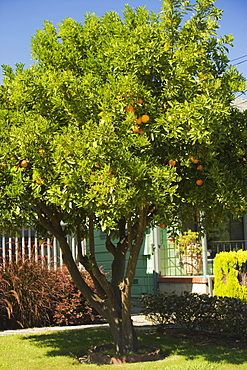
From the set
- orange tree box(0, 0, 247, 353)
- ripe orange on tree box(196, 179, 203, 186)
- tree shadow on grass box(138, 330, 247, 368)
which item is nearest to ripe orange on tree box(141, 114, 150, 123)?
orange tree box(0, 0, 247, 353)

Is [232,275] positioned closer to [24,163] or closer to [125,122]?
[125,122]

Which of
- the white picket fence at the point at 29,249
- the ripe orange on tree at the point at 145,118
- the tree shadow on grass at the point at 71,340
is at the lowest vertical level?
the tree shadow on grass at the point at 71,340

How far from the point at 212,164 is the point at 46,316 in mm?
6291

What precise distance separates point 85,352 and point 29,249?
13.2 ft

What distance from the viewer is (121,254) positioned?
25.3 ft

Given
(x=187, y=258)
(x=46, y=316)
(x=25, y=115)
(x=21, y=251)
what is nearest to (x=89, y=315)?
(x=46, y=316)

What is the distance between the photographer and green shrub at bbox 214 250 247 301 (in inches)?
432

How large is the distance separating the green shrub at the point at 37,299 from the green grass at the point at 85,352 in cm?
94

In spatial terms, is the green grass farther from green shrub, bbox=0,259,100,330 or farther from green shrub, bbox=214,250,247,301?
green shrub, bbox=214,250,247,301

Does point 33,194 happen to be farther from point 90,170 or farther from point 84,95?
point 84,95

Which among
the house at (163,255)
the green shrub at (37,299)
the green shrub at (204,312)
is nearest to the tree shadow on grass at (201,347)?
the green shrub at (204,312)

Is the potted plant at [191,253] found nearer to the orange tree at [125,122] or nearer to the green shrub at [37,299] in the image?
the green shrub at [37,299]

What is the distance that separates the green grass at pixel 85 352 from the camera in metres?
6.64

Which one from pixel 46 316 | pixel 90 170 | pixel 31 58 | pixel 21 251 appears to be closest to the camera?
pixel 90 170
